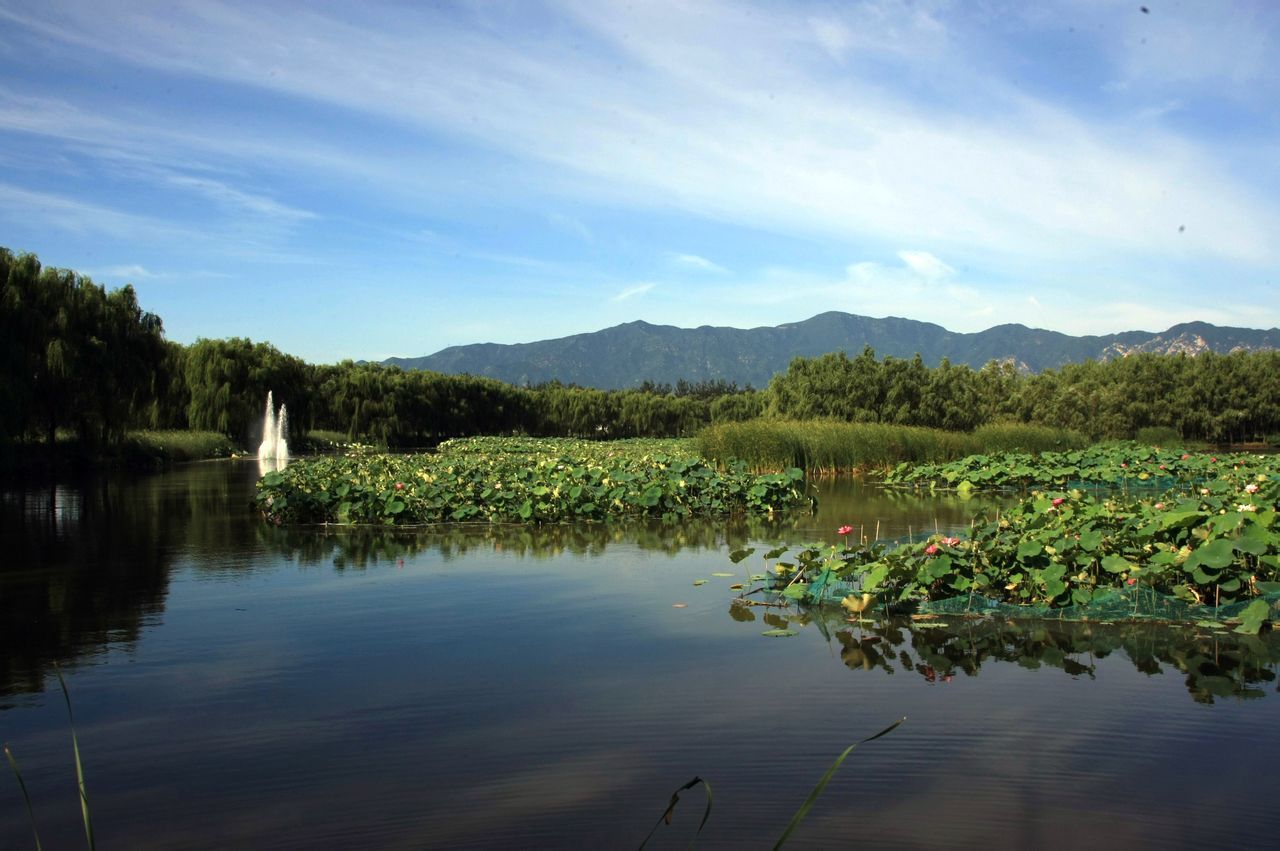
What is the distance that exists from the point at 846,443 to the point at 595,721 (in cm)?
1922

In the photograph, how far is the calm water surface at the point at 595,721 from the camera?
11.0 ft

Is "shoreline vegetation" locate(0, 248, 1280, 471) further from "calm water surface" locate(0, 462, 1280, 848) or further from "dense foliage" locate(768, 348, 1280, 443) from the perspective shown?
"calm water surface" locate(0, 462, 1280, 848)

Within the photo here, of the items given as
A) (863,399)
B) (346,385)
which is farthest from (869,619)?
(346,385)

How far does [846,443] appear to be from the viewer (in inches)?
901

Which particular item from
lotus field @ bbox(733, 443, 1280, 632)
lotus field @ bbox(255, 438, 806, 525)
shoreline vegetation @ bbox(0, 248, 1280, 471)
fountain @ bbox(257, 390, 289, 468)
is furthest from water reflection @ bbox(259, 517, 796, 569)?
fountain @ bbox(257, 390, 289, 468)

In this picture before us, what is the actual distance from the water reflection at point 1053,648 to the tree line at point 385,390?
19833 millimetres

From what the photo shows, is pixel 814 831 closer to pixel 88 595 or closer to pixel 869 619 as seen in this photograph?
pixel 869 619

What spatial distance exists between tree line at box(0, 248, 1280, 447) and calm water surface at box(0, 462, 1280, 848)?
57.0ft

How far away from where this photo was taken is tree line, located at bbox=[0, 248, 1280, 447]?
23.9 metres

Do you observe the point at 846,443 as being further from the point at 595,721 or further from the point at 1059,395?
the point at 1059,395

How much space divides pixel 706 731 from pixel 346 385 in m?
49.3

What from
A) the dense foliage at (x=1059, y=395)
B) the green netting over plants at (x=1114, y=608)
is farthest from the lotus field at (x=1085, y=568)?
the dense foliage at (x=1059, y=395)

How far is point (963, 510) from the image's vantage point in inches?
579

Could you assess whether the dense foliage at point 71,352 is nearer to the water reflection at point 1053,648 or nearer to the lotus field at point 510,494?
the lotus field at point 510,494
